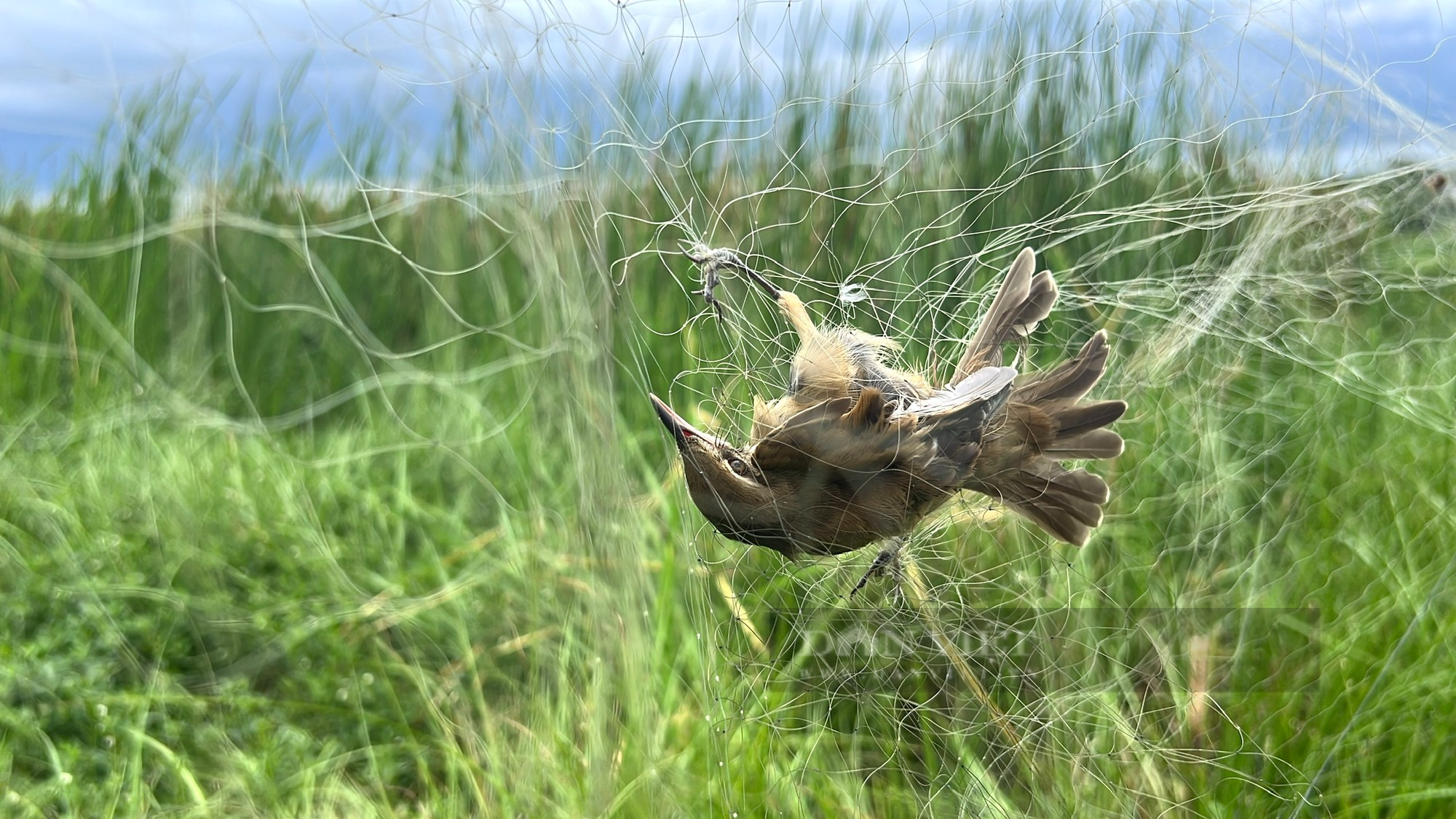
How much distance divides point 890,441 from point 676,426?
0.70 feet

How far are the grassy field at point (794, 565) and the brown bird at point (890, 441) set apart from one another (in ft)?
0.54

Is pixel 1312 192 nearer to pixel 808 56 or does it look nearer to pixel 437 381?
pixel 808 56

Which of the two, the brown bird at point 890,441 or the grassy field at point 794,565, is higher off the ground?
the brown bird at point 890,441

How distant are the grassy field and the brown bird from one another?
0.16 metres

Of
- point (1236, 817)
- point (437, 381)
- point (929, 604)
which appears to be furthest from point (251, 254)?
point (1236, 817)

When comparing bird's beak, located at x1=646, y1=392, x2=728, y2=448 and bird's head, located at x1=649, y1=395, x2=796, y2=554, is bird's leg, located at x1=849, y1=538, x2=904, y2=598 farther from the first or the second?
bird's beak, located at x1=646, y1=392, x2=728, y2=448

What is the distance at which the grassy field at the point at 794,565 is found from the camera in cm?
159

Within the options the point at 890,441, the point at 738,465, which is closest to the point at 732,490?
the point at 738,465

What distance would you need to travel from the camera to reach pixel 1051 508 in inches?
47.2

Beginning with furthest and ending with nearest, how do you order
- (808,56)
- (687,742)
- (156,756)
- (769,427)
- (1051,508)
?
(156,756) < (808,56) < (687,742) < (1051,508) < (769,427)

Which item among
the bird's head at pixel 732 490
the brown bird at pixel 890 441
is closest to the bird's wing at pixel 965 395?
the brown bird at pixel 890 441

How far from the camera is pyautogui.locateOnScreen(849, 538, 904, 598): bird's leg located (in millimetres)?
1182

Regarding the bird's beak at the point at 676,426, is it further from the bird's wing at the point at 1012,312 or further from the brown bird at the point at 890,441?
the bird's wing at the point at 1012,312

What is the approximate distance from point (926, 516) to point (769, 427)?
8.4 inches
